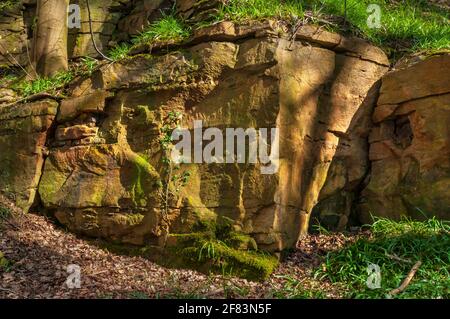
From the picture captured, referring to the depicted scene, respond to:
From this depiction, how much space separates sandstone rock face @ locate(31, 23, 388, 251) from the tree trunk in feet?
4.59

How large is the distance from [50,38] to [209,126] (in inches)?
136

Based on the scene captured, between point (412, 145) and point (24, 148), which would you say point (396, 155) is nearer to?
point (412, 145)

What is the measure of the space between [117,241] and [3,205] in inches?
61.7

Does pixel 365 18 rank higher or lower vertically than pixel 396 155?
higher

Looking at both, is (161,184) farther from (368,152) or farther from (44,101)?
(368,152)

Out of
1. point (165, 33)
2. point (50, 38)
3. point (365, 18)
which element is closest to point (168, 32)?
point (165, 33)

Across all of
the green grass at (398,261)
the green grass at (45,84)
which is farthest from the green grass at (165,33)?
the green grass at (398,261)

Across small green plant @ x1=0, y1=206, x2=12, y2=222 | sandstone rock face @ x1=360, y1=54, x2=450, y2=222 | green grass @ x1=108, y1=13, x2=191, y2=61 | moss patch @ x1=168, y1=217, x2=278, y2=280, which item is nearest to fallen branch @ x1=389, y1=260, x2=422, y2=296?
sandstone rock face @ x1=360, y1=54, x2=450, y2=222

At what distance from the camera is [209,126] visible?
536cm

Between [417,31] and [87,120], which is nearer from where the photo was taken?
[87,120]

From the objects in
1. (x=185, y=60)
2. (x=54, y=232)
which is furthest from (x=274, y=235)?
(x=54, y=232)

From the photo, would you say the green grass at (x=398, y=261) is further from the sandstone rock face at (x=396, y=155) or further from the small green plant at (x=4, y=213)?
the small green plant at (x=4, y=213)

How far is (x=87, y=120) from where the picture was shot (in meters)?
5.97
